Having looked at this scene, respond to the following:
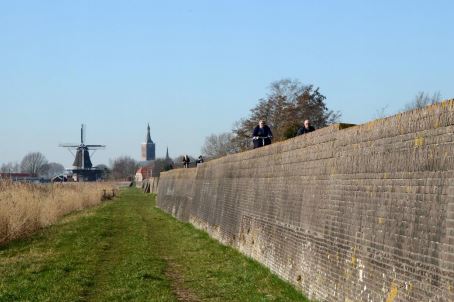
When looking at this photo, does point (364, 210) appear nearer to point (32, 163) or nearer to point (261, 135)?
point (261, 135)

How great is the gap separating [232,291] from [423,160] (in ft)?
17.9

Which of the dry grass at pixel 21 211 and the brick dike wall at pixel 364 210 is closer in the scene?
the brick dike wall at pixel 364 210

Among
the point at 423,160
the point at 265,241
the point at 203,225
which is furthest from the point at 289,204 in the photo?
the point at 203,225

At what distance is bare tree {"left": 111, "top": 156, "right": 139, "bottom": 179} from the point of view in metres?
173

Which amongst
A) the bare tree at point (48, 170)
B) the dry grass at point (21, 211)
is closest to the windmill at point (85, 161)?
the bare tree at point (48, 170)

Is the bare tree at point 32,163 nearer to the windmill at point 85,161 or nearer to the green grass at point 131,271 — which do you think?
the windmill at point 85,161

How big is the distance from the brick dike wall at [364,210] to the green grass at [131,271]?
85cm

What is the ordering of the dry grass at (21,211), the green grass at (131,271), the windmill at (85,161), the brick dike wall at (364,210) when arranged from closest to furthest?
the brick dike wall at (364,210) → the green grass at (131,271) → the dry grass at (21,211) → the windmill at (85,161)

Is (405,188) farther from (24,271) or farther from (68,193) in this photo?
(68,193)

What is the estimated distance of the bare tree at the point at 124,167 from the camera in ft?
566

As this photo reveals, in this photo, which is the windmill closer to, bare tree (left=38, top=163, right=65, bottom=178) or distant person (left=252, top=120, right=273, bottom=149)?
bare tree (left=38, top=163, right=65, bottom=178)

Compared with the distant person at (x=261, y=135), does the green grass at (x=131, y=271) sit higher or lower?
lower

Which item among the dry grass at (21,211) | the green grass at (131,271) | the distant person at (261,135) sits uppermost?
the distant person at (261,135)

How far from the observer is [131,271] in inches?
554
